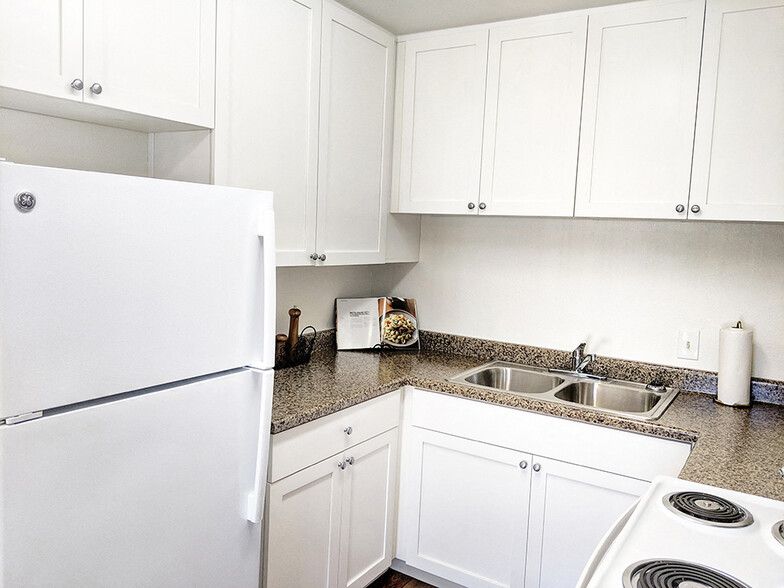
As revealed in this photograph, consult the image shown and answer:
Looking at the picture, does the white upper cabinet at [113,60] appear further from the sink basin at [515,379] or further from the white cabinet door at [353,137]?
the sink basin at [515,379]

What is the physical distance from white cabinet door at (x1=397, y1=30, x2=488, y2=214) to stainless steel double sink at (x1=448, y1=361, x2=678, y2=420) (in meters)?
0.71

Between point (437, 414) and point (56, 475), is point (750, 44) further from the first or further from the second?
point (56, 475)

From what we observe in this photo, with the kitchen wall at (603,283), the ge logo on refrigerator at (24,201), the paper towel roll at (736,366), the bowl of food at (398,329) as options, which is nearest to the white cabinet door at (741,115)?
the kitchen wall at (603,283)

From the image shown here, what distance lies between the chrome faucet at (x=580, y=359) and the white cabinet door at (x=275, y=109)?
46.1 inches

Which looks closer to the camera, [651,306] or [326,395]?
[326,395]

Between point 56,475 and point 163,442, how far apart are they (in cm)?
24

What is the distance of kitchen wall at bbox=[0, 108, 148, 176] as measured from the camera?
1.74 meters

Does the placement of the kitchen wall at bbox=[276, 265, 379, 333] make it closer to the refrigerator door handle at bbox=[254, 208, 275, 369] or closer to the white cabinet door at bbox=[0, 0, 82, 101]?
the refrigerator door handle at bbox=[254, 208, 275, 369]

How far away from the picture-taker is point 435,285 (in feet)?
10.1

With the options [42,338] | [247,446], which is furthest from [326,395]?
[42,338]

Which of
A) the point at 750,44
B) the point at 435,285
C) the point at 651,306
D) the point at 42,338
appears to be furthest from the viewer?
the point at 435,285

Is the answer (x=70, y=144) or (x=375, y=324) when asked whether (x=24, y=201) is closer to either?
(x=70, y=144)

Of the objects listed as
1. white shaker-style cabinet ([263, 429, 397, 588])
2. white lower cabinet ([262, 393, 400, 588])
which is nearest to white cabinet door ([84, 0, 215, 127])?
white lower cabinet ([262, 393, 400, 588])

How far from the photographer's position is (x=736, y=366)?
2.25m
